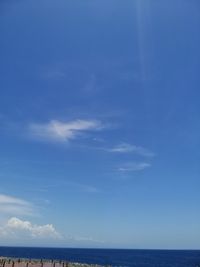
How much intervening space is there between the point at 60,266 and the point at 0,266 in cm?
1051

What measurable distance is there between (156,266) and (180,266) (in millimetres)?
9575

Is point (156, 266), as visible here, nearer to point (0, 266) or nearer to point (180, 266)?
point (180, 266)

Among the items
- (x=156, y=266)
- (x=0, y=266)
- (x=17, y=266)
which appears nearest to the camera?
(x=0, y=266)

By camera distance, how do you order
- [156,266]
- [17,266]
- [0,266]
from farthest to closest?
[156,266]
[17,266]
[0,266]

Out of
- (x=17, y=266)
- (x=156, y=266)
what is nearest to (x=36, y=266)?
(x=17, y=266)

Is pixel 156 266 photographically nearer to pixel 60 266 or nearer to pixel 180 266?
pixel 180 266

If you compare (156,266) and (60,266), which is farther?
(156,266)

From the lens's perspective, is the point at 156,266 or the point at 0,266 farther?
the point at 156,266

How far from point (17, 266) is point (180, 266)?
97.7m

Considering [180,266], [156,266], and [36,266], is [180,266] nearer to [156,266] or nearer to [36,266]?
[156,266]

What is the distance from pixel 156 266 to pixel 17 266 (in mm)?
91346

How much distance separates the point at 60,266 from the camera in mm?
65938

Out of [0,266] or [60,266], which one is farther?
[60,266]

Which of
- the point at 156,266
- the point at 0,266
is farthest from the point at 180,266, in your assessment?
the point at 0,266
